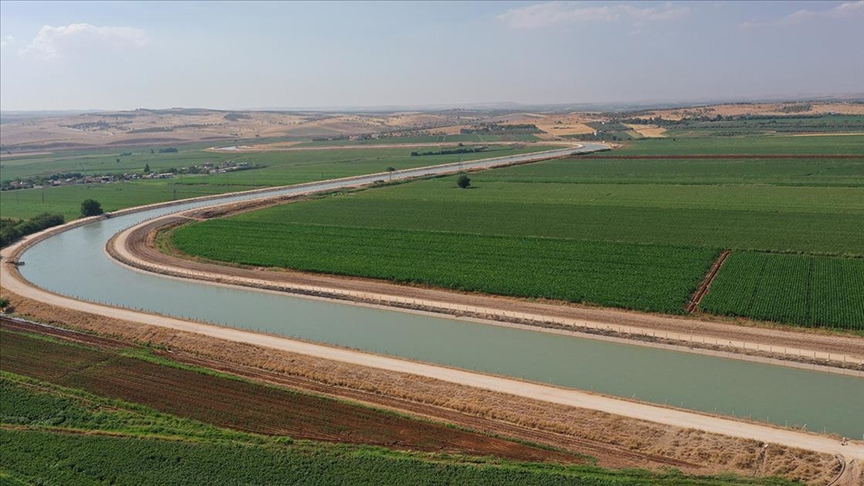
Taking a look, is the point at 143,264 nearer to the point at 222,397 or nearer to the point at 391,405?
the point at 222,397

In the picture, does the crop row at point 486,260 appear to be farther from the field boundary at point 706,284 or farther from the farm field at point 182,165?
the farm field at point 182,165

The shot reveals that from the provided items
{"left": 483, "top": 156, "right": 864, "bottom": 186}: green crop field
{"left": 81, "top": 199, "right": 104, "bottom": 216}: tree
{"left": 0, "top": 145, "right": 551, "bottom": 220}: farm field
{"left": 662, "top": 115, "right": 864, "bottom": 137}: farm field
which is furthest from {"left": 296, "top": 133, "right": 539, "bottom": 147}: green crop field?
{"left": 81, "top": 199, "right": 104, "bottom": 216}: tree

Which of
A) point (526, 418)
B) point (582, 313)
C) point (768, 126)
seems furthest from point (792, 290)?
point (768, 126)

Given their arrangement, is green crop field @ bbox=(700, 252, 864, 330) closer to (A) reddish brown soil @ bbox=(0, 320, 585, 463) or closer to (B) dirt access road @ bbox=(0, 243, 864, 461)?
(B) dirt access road @ bbox=(0, 243, 864, 461)

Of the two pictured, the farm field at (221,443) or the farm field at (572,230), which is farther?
the farm field at (572,230)

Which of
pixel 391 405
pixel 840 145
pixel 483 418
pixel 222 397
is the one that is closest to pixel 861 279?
pixel 483 418

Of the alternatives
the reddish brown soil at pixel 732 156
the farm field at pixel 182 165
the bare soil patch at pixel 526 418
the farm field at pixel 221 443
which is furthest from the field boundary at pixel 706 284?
the farm field at pixel 182 165
